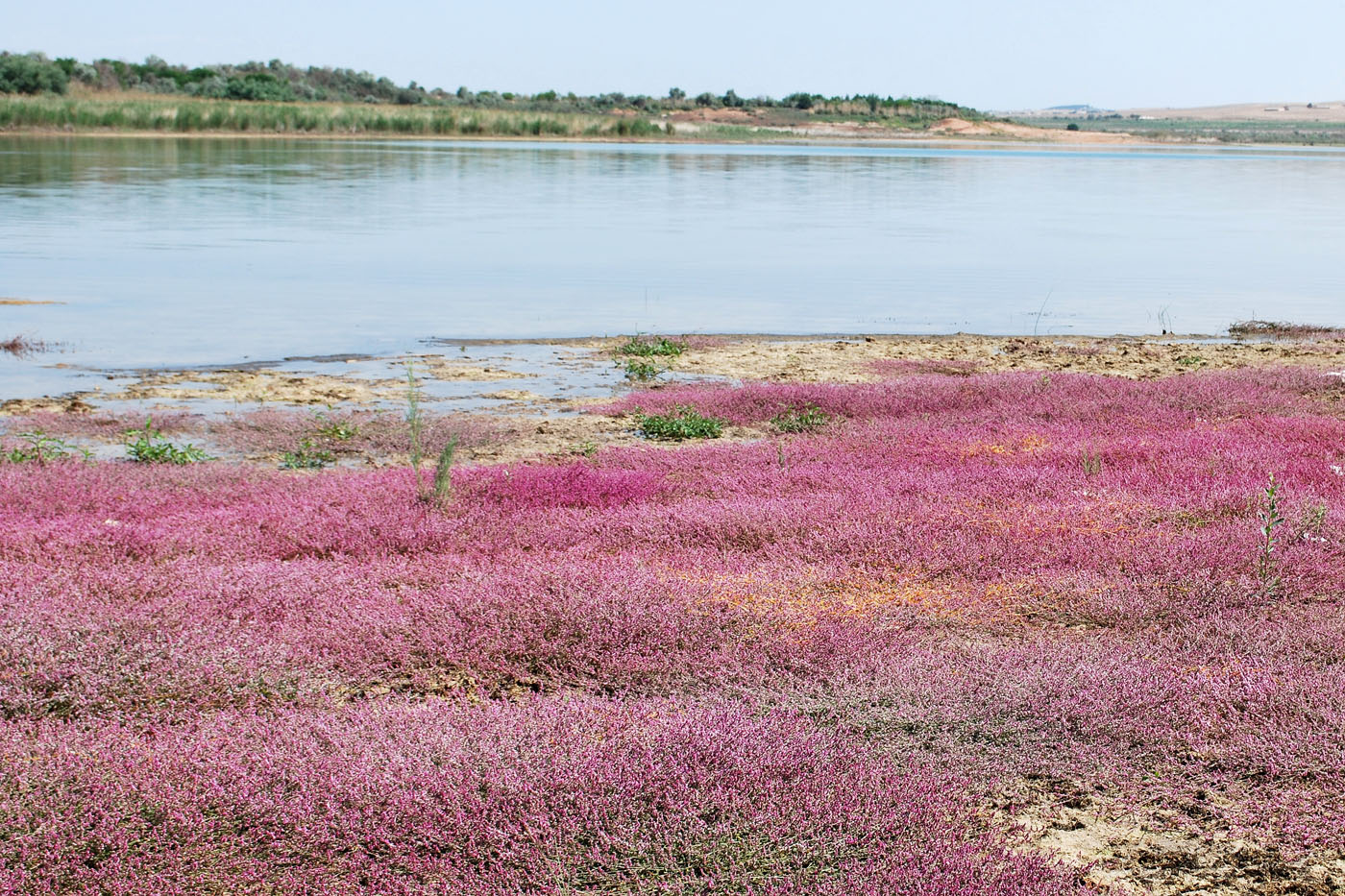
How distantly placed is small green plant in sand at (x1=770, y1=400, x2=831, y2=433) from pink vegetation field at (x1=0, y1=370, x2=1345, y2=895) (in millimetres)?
2871

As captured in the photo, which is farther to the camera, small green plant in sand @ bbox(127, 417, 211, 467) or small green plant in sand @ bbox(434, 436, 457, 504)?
small green plant in sand @ bbox(127, 417, 211, 467)

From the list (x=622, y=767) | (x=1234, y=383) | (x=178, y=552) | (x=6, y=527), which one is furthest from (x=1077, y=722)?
(x=1234, y=383)

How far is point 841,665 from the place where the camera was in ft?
18.0

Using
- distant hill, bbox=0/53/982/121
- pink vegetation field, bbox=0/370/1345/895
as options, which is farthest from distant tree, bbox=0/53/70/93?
pink vegetation field, bbox=0/370/1345/895

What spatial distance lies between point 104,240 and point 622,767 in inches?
1122

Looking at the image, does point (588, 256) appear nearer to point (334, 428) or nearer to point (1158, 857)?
point (334, 428)

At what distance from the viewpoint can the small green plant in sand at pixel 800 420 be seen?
12383mm

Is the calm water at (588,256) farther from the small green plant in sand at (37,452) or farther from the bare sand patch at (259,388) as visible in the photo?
the small green plant in sand at (37,452)

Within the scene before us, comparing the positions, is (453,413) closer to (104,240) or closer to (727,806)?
(727,806)

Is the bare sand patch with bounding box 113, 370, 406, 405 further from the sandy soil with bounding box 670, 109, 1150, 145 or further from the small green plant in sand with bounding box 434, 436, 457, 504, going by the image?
the sandy soil with bounding box 670, 109, 1150, 145

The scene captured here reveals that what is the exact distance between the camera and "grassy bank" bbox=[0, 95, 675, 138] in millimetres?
75750

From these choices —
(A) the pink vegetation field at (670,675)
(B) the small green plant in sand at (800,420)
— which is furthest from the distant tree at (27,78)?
(A) the pink vegetation field at (670,675)

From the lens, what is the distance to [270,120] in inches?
3423

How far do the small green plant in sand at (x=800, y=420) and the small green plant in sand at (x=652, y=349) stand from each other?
14.0ft
